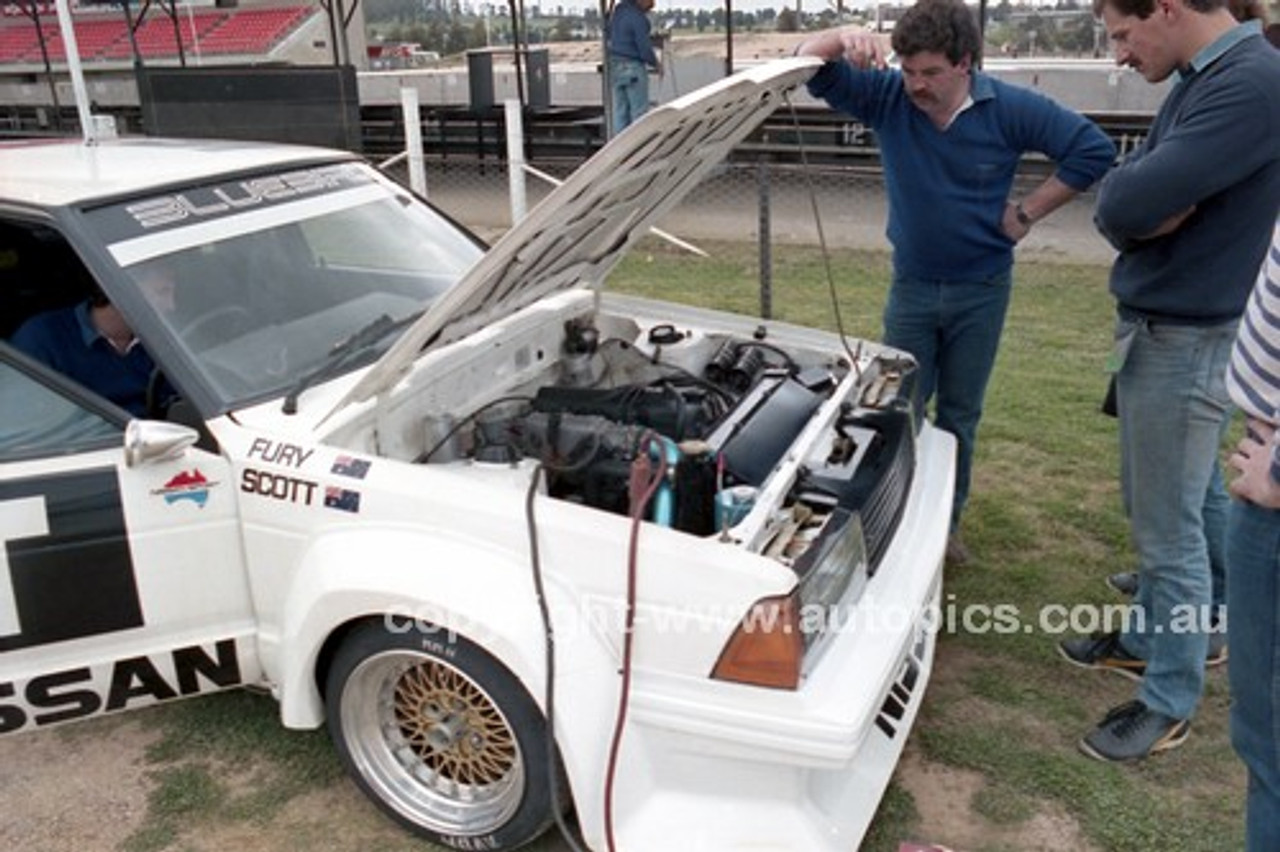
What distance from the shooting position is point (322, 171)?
348 centimetres

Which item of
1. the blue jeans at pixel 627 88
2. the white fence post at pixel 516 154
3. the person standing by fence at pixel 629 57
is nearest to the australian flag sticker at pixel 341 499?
the white fence post at pixel 516 154

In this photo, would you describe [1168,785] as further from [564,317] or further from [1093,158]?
[564,317]

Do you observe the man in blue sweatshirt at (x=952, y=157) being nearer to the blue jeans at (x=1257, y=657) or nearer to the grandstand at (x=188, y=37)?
the blue jeans at (x=1257, y=657)

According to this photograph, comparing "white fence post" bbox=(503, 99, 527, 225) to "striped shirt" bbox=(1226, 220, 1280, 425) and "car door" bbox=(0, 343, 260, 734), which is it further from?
"striped shirt" bbox=(1226, 220, 1280, 425)

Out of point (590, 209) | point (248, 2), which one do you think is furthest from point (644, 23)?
point (248, 2)

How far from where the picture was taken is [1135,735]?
2926 millimetres

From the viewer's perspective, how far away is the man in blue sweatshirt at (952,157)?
3.27 m

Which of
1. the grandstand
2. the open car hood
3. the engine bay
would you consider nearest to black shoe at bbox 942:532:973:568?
the engine bay

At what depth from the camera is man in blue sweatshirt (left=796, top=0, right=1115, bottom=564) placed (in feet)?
10.7

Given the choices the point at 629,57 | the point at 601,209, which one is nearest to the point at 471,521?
the point at 601,209

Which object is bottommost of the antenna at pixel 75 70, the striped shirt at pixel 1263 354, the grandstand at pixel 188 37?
the striped shirt at pixel 1263 354

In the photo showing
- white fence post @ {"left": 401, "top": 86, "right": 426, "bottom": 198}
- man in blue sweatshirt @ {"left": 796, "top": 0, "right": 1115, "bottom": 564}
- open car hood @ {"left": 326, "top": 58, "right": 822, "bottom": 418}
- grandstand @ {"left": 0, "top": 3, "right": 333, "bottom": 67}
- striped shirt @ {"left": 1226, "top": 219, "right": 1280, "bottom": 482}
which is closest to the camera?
striped shirt @ {"left": 1226, "top": 219, "right": 1280, "bottom": 482}

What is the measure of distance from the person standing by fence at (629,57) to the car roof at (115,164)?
7.70 meters

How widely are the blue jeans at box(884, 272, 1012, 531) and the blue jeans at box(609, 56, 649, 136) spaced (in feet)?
26.0
